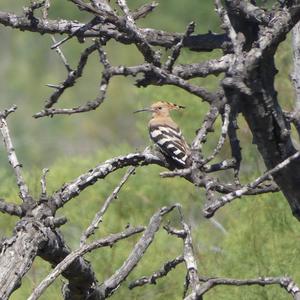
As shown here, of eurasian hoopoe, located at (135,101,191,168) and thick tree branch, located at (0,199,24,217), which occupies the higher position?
eurasian hoopoe, located at (135,101,191,168)

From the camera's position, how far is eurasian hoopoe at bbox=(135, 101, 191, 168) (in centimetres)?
651

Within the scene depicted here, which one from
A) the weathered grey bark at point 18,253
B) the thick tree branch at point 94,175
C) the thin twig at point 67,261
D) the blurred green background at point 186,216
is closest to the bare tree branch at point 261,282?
the thin twig at point 67,261

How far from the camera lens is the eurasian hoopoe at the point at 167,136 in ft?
21.3

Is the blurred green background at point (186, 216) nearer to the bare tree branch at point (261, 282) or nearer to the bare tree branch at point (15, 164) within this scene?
the bare tree branch at point (15, 164)

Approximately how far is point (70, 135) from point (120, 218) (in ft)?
65.6

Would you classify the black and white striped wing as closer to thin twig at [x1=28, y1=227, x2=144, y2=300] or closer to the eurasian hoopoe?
the eurasian hoopoe

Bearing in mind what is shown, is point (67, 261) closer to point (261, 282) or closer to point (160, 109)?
point (261, 282)

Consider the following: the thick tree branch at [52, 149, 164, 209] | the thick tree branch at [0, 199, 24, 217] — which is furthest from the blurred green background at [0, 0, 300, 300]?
the thick tree branch at [0, 199, 24, 217]

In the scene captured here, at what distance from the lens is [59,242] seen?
5031mm

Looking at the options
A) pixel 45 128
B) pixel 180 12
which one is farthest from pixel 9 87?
pixel 180 12

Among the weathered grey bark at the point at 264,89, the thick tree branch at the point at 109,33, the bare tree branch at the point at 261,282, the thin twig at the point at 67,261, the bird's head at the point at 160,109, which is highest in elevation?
the bird's head at the point at 160,109

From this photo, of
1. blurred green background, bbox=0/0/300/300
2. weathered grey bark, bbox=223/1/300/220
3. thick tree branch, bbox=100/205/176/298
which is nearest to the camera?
weathered grey bark, bbox=223/1/300/220

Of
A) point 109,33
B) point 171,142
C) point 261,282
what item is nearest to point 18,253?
point 261,282

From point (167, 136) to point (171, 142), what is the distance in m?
0.63
